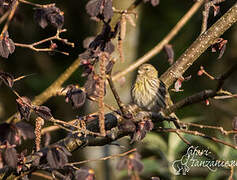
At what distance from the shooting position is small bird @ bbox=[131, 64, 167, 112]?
3.98 m

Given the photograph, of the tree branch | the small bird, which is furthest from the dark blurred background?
the tree branch

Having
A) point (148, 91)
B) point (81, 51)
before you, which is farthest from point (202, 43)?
point (81, 51)

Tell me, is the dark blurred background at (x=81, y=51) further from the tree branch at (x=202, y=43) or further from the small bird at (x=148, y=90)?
the tree branch at (x=202, y=43)

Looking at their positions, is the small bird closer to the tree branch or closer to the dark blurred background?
the dark blurred background

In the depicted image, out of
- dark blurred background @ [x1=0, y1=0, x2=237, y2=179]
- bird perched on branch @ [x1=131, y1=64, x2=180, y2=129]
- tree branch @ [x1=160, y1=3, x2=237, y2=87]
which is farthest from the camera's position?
dark blurred background @ [x1=0, y1=0, x2=237, y2=179]

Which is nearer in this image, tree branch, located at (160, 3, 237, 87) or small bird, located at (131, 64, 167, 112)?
tree branch, located at (160, 3, 237, 87)

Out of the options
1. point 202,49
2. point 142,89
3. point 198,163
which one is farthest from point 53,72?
point 202,49

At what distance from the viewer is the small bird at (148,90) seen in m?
3.98

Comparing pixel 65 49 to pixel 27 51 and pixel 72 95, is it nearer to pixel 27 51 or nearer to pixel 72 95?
pixel 27 51

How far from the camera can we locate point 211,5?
2.15 m

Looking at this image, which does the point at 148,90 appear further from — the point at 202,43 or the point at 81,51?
the point at 81,51

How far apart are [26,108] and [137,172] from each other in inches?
22.4

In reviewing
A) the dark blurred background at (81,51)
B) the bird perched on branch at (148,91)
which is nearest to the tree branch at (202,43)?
the bird perched on branch at (148,91)

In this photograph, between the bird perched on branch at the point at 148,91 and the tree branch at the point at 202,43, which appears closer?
the tree branch at the point at 202,43
